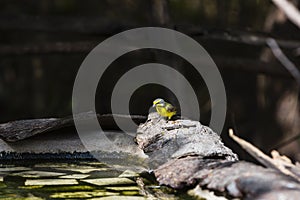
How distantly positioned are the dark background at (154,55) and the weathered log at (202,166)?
2908mm

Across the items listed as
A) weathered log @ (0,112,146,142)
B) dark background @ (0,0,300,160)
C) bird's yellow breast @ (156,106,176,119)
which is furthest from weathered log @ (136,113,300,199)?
dark background @ (0,0,300,160)

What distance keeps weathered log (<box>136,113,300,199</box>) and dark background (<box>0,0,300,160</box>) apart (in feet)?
9.54

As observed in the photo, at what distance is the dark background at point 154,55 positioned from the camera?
5.54m

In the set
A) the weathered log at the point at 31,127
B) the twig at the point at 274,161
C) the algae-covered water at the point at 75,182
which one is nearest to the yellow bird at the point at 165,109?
the weathered log at the point at 31,127

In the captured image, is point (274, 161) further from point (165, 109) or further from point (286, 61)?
point (165, 109)

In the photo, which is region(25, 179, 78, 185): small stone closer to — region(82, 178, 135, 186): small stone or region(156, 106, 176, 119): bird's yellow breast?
region(82, 178, 135, 186): small stone

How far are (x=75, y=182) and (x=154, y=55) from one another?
3.90m

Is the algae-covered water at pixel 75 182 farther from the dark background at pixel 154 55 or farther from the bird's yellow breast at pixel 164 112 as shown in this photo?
the dark background at pixel 154 55

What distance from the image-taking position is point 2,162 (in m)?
2.25

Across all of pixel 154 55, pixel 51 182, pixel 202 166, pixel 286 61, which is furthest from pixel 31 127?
pixel 154 55

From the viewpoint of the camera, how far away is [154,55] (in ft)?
19.0

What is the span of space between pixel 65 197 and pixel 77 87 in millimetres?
5546

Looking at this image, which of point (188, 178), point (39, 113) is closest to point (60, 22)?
point (39, 113)

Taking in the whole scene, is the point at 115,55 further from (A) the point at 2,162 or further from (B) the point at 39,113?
(A) the point at 2,162
